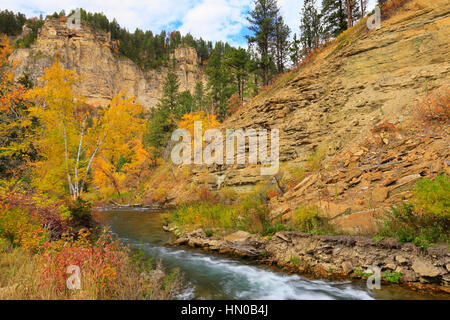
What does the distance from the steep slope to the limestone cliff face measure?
71509mm

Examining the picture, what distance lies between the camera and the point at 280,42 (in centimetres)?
3025

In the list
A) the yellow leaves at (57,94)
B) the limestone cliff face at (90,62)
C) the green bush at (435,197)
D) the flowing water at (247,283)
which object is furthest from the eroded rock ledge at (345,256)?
the limestone cliff face at (90,62)

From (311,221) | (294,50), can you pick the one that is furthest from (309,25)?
(311,221)

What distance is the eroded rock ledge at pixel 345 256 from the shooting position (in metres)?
4.97

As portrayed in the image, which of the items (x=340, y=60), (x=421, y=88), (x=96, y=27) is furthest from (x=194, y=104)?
(x=96, y=27)

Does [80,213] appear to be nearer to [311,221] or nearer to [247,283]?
[247,283]

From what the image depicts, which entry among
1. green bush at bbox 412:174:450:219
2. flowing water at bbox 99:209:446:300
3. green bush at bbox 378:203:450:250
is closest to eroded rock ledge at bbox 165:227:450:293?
green bush at bbox 378:203:450:250

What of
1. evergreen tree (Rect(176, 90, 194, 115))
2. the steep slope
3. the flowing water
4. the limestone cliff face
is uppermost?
the limestone cliff face

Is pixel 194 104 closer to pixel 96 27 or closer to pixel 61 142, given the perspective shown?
pixel 61 142

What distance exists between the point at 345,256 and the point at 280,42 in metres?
30.8

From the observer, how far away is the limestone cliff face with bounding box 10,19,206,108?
69312mm

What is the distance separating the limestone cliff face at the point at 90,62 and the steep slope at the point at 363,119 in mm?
71509

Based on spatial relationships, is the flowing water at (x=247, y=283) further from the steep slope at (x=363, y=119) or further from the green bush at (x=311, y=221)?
the steep slope at (x=363, y=119)

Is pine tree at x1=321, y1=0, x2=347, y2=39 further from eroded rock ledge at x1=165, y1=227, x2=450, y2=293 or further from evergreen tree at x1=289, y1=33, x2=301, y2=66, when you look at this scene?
eroded rock ledge at x1=165, y1=227, x2=450, y2=293
